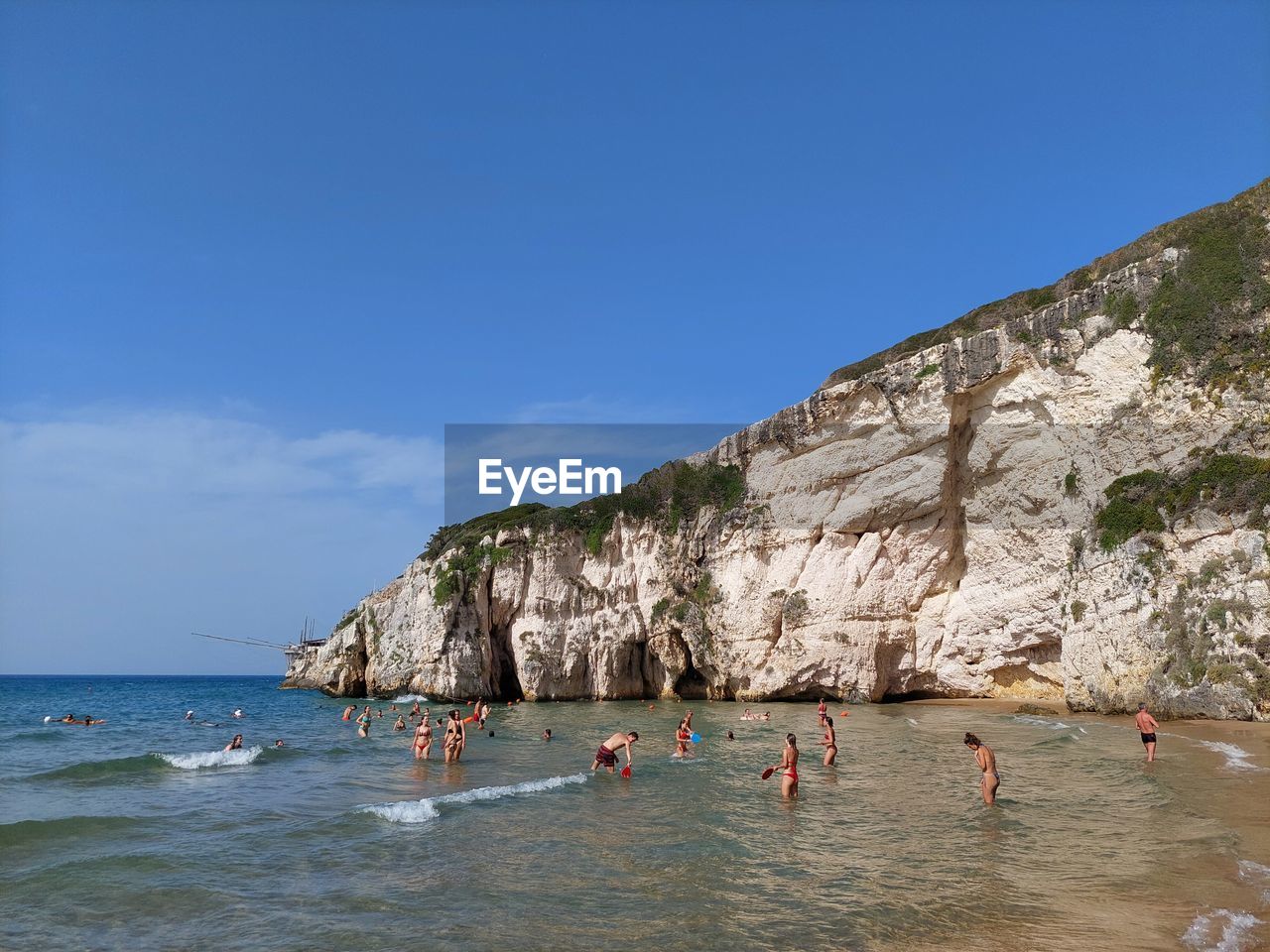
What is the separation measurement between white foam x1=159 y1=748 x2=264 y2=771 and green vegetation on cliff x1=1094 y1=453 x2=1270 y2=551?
84.3ft

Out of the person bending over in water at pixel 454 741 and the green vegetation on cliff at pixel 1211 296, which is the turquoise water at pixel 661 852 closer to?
the person bending over in water at pixel 454 741

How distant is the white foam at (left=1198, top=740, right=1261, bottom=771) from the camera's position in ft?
47.6

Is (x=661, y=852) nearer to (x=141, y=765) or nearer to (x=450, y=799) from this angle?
(x=450, y=799)

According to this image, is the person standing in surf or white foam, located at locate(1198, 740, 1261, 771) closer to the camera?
the person standing in surf

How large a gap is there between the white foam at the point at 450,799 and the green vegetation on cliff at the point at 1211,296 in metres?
22.1

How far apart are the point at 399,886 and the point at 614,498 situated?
109ft

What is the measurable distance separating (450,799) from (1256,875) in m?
11.8

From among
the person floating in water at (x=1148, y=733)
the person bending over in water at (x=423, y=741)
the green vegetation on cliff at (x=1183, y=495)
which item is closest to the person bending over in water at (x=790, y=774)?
the person floating in water at (x=1148, y=733)

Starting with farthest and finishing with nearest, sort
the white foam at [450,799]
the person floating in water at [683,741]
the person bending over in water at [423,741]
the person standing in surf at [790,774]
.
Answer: the person bending over in water at [423,741] < the person floating in water at [683,741] < the person standing in surf at [790,774] < the white foam at [450,799]

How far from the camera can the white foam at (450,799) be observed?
1338cm

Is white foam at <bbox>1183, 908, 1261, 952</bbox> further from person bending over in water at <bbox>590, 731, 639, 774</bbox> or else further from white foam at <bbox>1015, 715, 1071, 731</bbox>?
white foam at <bbox>1015, 715, 1071, 731</bbox>

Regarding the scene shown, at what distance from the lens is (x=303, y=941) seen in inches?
307

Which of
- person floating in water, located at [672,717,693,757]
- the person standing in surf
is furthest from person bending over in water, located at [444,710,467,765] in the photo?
the person standing in surf

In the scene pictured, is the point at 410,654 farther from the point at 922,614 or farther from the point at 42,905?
the point at 42,905
